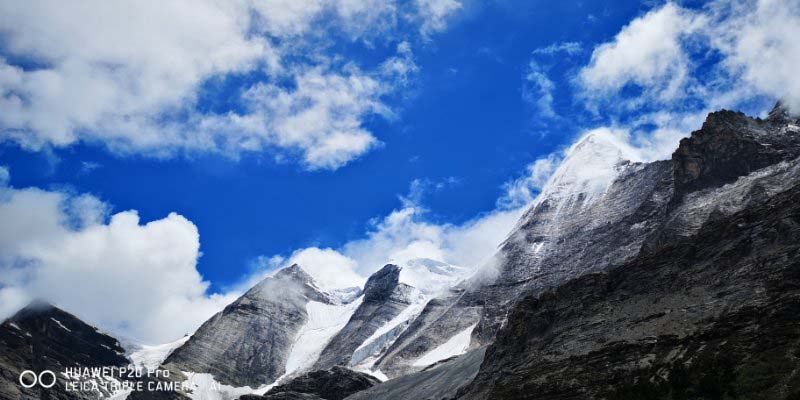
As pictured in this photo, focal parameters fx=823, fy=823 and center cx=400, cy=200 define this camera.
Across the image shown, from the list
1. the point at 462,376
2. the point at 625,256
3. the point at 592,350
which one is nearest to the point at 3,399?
the point at 462,376

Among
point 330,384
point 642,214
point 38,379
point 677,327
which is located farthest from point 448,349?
point 677,327

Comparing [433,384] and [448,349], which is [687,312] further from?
[448,349]

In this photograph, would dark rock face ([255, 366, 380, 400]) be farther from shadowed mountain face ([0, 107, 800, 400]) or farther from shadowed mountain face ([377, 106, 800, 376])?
shadowed mountain face ([377, 106, 800, 376])

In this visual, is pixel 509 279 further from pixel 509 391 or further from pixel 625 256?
pixel 509 391

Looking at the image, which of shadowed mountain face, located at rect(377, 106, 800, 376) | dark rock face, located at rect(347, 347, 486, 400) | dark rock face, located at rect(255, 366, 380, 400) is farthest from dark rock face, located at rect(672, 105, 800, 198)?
dark rock face, located at rect(255, 366, 380, 400)

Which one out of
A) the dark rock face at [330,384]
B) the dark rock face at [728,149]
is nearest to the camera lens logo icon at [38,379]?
the dark rock face at [330,384]

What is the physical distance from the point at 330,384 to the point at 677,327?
255 ft

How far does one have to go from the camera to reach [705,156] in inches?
5782

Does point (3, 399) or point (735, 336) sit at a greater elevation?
point (3, 399)

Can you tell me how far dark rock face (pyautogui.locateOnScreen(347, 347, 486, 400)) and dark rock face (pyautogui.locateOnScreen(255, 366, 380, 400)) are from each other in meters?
9.26

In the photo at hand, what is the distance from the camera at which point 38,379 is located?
187625 millimetres

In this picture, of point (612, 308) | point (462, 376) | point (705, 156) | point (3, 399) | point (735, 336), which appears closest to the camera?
point (735, 336)

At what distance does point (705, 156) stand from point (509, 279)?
56.9 metres

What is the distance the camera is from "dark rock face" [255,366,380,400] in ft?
438
